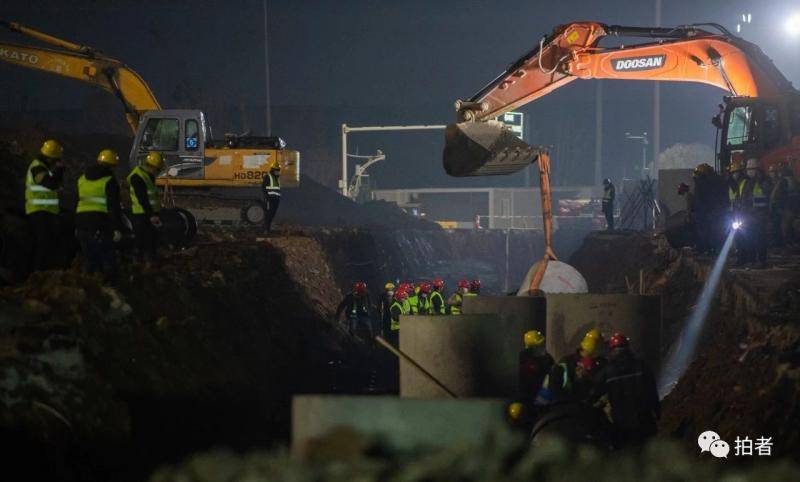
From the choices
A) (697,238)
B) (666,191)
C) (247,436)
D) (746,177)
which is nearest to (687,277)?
(697,238)

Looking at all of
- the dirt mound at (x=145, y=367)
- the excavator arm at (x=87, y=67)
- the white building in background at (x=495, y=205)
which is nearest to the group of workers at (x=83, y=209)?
the dirt mound at (x=145, y=367)

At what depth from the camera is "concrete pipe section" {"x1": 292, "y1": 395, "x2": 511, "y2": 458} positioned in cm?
898

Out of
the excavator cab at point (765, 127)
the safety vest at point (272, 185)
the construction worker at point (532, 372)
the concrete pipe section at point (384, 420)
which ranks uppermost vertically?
the excavator cab at point (765, 127)

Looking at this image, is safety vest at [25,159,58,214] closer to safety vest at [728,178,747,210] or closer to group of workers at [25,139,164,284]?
group of workers at [25,139,164,284]

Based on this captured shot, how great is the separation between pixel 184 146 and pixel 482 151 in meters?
12.0

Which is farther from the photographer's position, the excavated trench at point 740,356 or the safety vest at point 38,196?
the safety vest at point 38,196

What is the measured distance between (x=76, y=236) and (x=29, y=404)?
4.65m

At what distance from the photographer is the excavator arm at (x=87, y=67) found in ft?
103

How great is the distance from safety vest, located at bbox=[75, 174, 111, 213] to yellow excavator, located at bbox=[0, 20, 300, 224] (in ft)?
50.5

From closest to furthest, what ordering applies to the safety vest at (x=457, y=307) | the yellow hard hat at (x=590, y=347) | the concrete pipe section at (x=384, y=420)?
the concrete pipe section at (x=384, y=420)
the yellow hard hat at (x=590, y=347)
the safety vest at (x=457, y=307)

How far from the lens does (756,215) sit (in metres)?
19.9

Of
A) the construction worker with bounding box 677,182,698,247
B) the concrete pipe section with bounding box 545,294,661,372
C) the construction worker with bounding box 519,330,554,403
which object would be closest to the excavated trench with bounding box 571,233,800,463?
the construction worker with bounding box 677,182,698,247

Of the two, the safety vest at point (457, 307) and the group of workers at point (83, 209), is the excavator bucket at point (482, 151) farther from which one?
the group of workers at point (83, 209)

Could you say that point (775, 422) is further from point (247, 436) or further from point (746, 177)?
point (746, 177)
